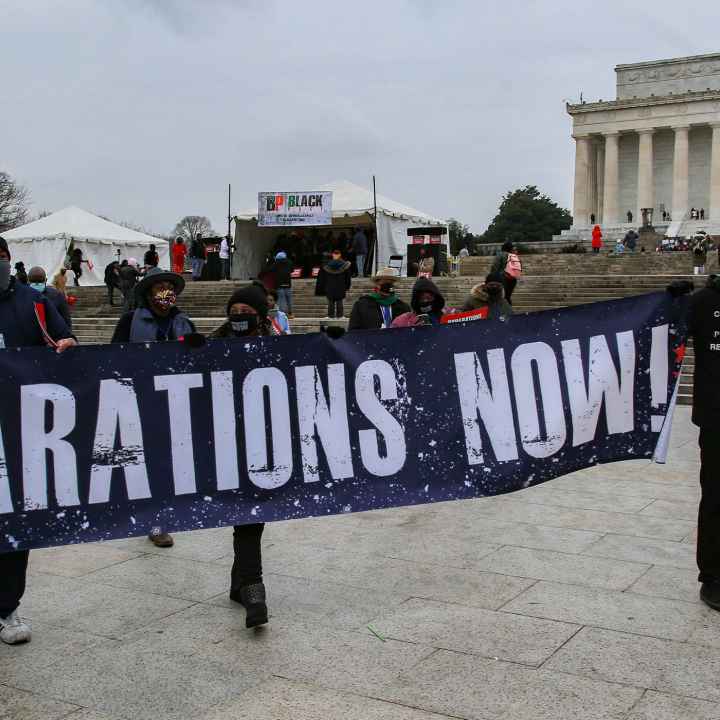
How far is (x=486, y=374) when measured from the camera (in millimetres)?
4996

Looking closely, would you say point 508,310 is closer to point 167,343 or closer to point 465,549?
Answer: point 465,549

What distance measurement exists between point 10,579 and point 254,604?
1.15 m

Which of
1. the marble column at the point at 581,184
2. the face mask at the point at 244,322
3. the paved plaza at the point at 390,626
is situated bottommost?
the paved plaza at the point at 390,626

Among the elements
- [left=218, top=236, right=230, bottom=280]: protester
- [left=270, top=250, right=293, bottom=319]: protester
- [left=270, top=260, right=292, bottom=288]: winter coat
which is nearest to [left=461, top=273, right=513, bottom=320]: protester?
[left=270, top=250, right=293, bottom=319]: protester

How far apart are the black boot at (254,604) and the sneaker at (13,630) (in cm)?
101

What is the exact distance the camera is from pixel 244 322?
497 centimetres

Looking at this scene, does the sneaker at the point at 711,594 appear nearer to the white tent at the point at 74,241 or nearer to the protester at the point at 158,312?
the protester at the point at 158,312

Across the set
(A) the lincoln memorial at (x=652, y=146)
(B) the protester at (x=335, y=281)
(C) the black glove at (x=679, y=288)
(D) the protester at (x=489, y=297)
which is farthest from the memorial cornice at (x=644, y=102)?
(C) the black glove at (x=679, y=288)

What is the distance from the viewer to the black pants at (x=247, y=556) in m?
4.73

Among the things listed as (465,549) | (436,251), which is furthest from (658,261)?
(465,549)

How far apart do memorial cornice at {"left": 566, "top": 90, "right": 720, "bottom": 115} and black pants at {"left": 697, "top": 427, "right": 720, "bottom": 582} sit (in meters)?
72.0

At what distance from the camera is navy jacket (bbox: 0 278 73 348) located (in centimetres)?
465

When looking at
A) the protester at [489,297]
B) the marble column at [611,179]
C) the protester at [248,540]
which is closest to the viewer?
the protester at [248,540]

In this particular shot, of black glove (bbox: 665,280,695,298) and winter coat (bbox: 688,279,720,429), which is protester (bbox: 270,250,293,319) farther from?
winter coat (bbox: 688,279,720,429)
